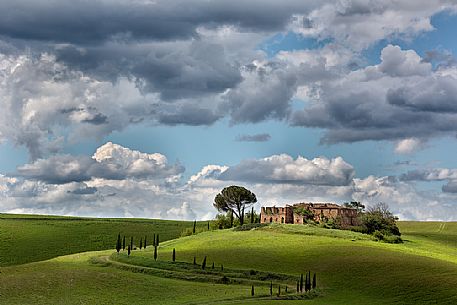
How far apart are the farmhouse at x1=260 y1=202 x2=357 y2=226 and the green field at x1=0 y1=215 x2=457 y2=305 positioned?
3815 cm

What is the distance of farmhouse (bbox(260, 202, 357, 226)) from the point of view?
600 ft

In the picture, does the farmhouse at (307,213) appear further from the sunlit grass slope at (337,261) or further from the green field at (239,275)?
the green field at (239,275)

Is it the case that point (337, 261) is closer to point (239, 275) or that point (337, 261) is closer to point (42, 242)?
point (239, 275)

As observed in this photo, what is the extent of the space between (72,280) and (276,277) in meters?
30.2

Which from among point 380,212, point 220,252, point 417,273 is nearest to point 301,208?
point 380,212

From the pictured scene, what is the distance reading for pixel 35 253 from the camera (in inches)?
6407

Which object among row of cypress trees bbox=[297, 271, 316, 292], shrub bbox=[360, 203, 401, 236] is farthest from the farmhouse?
row of cypress trees bbox=[297, 271, 316, 292]

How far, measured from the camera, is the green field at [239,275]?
8631 cm

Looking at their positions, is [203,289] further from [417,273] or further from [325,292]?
[417,273]

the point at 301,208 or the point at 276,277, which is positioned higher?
the point at 301,208

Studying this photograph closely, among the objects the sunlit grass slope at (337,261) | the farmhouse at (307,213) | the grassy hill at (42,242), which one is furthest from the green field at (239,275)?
the farmhouse at (307,213)

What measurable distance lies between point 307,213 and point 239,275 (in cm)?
8079

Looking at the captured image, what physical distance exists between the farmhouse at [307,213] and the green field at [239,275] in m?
38.2

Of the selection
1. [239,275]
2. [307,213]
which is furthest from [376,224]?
[239,275]
